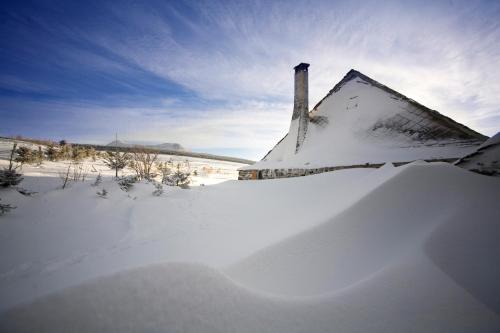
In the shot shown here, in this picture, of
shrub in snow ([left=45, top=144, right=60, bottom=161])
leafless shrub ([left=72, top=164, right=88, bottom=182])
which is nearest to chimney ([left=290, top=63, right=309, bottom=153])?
leafless shrub ([left=72, top=164, right=88, bottom=182])

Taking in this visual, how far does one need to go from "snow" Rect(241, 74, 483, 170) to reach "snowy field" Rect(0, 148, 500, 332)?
357 cm

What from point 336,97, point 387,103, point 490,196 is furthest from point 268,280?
point 336,97

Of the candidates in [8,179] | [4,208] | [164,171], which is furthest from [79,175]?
[164,171]

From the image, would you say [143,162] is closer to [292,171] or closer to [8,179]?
[8,179]

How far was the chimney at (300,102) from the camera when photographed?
10250 millimetres

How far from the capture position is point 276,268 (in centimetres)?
207

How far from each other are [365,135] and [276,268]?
718 cm

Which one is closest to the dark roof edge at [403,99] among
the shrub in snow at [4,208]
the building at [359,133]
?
the building at [359,133]

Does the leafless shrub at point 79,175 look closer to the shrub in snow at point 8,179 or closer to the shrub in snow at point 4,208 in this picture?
the shrub in snow at point 8,179

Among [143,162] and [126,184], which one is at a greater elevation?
[143,162]

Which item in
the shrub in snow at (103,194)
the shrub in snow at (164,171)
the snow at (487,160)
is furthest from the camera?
the shrub in snow at (164,171)

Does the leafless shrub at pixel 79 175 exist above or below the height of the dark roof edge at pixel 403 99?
below

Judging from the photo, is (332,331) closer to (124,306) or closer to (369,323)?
(369,323)

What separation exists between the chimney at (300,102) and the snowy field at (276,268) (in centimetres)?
729
